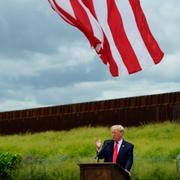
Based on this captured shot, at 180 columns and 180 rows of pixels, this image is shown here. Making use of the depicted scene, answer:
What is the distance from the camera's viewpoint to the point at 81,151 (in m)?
21.5

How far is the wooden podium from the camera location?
293 inches

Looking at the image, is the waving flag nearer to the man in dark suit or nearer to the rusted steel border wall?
the man in dark suit

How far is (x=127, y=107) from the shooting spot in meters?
27.4

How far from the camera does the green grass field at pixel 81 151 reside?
51.4ft

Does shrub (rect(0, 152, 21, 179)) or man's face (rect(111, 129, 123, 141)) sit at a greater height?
shrub (rect(0, 152, 21, 179))

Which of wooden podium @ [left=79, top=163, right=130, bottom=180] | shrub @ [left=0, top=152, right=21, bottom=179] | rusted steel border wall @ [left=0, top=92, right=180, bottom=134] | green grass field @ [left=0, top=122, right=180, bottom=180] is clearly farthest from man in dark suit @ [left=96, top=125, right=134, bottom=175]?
rusted steel border wall @ [left=0, top=92, right=180, bottom=134]

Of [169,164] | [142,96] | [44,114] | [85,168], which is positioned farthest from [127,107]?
[85,168]

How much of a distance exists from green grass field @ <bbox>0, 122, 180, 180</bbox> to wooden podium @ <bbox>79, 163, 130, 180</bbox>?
7.72 metres

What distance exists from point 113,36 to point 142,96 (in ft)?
64.5

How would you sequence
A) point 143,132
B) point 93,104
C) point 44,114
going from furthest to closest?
point 44,114 < point 93,104 < point 143,132

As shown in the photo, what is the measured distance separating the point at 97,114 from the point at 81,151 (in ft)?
23.6

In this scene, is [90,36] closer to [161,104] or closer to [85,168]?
[85,168]

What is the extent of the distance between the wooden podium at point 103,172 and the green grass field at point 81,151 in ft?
25.3

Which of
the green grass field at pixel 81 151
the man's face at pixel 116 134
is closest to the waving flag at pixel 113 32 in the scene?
the man's face at pixel 116 134
